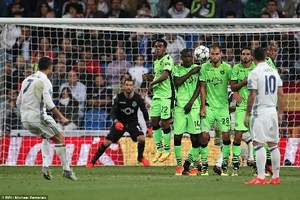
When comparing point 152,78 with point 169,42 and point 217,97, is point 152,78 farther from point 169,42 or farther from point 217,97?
point 169,42

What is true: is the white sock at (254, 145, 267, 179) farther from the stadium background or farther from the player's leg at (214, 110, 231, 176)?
the stadium background

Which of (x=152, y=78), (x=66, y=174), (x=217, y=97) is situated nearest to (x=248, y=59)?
(x=217, y=97)

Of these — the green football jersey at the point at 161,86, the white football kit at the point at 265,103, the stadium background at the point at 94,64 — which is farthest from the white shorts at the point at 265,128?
the stadium background at the point at 94,64

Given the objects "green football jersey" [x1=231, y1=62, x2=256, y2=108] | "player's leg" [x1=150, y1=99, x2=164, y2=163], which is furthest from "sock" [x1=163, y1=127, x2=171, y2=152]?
"green football jersey" [x1=231, y1=62, x2=256, y2=108]

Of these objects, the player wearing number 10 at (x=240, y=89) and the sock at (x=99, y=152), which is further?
the sock at (x=99, y=152)

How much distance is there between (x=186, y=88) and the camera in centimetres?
1875

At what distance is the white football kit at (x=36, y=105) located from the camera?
53.9ft

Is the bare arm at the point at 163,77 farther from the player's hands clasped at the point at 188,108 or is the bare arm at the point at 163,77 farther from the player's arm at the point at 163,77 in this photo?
the player's hands clasped at the point at 188,108

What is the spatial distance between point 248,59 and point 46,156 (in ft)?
14.6

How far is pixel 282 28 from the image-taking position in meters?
21.9

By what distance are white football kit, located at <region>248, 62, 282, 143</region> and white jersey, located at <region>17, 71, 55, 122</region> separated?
3.55m

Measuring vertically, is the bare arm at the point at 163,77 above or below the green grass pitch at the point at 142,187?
above

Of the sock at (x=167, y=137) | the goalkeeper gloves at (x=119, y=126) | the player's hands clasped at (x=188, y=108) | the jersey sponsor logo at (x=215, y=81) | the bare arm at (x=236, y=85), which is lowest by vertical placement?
the sock at (x=167, y=137)

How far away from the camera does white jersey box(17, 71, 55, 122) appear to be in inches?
646
